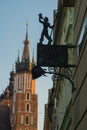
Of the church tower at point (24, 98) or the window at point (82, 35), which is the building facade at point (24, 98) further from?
the window at point (82, 35)

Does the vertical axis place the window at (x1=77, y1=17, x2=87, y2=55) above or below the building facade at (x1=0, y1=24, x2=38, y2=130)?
above

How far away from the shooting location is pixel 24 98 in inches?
4751

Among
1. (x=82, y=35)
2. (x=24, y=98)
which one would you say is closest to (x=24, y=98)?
(x=24, y=98)

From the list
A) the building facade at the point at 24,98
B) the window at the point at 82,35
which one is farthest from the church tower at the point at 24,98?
A: the window at the point at 82,35

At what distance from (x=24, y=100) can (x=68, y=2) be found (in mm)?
111623

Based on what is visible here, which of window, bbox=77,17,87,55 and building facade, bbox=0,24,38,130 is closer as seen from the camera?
window, bbox=77,17,87,55

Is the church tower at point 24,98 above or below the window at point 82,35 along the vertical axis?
below

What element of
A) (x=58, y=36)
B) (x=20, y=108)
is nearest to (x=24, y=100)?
(x=20, y=108)

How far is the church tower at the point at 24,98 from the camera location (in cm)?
11844

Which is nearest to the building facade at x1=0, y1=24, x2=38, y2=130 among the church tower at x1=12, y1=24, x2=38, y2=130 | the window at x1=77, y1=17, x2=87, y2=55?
the church tower at x1=12, y1=24, x2=38, y2=130

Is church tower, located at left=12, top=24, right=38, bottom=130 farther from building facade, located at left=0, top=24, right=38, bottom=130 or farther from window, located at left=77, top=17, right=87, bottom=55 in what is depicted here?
window, located at left=77, top=17, right=87, bottom=55

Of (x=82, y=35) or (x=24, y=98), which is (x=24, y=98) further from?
(x=82, y=35)

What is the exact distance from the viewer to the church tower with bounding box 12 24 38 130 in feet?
389

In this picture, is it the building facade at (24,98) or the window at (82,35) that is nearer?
the window at (82,35)
